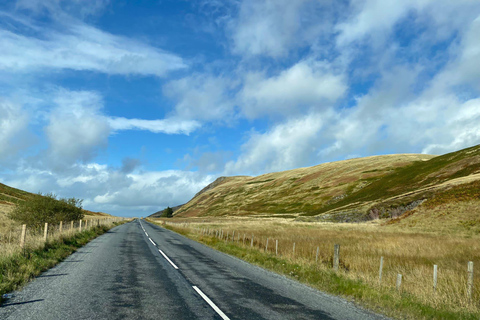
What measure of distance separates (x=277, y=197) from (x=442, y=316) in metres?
125

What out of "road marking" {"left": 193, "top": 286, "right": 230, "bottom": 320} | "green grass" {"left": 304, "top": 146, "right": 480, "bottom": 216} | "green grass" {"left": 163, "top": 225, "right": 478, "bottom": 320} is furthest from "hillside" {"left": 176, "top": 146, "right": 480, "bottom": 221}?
"road marking" {"left": 193, "top": 286, "right": 230, "bottom": 320}

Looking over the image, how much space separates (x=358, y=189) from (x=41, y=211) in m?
96.2

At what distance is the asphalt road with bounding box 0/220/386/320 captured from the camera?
717 cm

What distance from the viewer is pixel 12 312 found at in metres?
6.92

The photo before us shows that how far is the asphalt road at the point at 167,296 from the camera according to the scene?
23.5ft

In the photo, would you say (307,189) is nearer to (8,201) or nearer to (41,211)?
(8,201)

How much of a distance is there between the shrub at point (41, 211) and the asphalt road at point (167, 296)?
2002 centimetres

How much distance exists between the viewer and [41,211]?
29.7 meters

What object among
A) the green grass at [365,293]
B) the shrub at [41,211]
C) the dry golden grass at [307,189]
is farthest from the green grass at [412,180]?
the green grass at [365,293]

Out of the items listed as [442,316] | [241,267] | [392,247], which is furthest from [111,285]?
[392,247]

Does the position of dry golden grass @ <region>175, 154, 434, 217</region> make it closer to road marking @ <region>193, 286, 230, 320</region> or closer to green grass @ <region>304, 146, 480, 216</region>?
green grass @ <region>304, 146, 480, 216</region>

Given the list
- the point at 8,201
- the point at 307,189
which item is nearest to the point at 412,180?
the point at 307,189

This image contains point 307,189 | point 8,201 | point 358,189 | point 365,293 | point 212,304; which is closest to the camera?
point 212,304

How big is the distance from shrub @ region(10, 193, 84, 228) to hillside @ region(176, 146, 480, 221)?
5466cm
